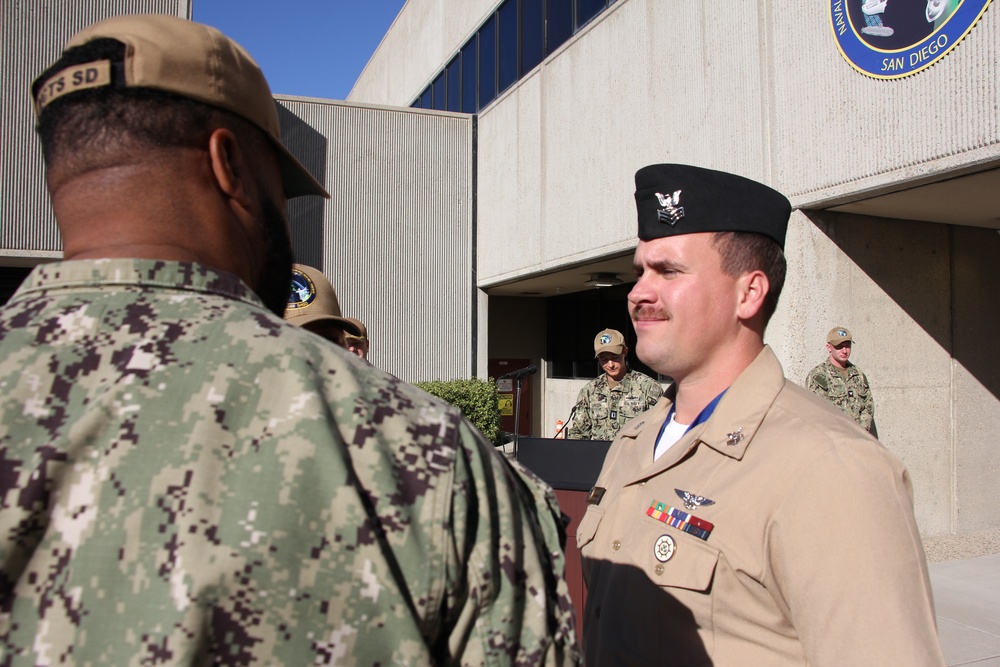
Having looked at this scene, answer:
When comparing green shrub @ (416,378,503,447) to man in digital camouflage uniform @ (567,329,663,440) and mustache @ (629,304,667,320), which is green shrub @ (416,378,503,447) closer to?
man in digital camouflage uniform @ (567,329,663,440)

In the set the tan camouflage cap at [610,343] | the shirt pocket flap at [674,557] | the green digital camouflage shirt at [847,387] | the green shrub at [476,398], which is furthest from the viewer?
the green shrub at [476,398]

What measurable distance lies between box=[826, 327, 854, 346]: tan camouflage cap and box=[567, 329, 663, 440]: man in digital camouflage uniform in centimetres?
186

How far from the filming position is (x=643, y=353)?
208 centimetres

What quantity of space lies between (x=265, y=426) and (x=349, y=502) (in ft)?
0.43

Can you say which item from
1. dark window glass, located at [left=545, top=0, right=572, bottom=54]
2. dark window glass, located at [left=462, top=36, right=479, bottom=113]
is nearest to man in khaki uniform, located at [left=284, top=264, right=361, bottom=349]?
dark window glass, located at [left=545, top=0, right=572, bottom=54]

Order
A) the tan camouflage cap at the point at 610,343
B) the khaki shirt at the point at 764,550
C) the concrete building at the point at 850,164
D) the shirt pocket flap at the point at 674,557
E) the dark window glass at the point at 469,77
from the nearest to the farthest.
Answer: the khaki shirt at the point at 764,550
the shirt pocket flap at the point at 674,557
the concrete building at the point at 850,164
the tan camouflage cap at the point at 610,343
the dark window glass at the point at 469,77

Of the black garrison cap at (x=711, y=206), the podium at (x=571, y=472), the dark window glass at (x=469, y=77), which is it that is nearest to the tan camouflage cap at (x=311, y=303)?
the podium at (x=571, y=472)

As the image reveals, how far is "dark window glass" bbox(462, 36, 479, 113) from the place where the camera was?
15539 mm

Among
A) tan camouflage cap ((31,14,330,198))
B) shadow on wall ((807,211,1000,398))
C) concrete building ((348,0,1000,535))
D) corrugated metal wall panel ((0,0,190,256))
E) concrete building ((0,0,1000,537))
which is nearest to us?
tan camouflage cap ((31,14,330,198))

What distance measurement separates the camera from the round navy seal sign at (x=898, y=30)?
524 centimetres

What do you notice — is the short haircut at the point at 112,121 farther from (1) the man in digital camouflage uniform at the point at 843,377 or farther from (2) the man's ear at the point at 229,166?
(1) the man in digital camouflage uniform at the point at 843,377

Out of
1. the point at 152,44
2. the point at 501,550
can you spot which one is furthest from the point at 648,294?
the point at 152,44

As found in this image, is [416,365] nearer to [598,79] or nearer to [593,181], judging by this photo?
[593,181]

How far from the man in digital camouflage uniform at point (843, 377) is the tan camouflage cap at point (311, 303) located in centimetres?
455
